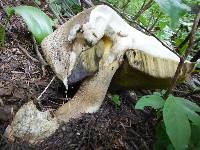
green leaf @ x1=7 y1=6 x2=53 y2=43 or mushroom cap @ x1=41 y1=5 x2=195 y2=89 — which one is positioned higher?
green leaf @ x1=7 y1=6 x2=53 y2=43

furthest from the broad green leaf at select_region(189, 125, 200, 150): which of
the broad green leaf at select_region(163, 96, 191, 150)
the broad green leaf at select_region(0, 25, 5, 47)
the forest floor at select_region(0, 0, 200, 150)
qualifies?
the broad green leaf at select_region(0, 25, 5, 47)

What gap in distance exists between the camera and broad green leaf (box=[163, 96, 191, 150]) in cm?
126

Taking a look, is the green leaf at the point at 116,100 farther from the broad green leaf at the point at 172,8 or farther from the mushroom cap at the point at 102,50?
the broad green leaf at the point at 172,8

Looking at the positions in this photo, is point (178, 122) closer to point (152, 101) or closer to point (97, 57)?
point (152, 101)

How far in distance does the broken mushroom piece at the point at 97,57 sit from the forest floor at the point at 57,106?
0.10 meters

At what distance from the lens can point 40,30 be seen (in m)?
1.92

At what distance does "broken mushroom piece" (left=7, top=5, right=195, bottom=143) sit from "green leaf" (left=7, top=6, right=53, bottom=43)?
0.08m

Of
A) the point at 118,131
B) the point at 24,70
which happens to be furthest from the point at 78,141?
the point at 24,70

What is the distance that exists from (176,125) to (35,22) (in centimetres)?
110

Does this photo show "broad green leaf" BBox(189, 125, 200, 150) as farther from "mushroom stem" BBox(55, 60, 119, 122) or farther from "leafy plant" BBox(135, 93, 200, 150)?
"mushroom stem" BBox(55, 60, 119, 122)

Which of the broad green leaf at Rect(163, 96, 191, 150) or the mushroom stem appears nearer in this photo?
the broad green leaf at Rect(163, 96, 191, 150)

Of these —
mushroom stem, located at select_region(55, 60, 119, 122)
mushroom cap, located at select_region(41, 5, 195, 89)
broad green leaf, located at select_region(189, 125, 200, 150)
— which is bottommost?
broad green leaf, located at select_region(189, 125, 200, 150)

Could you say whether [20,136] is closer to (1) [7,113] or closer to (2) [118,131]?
(1) [7,113]

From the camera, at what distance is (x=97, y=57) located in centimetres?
176
